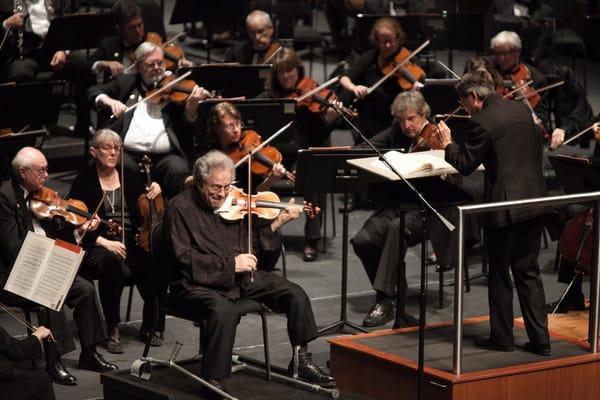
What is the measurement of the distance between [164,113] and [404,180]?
2.90m

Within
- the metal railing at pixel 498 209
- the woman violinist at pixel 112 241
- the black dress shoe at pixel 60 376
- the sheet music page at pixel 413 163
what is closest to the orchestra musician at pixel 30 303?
the black dress shoe at pixel 60 376

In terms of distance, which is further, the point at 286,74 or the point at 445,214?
the point at 286,74

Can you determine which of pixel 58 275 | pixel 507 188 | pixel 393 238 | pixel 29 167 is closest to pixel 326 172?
pixel 393 238

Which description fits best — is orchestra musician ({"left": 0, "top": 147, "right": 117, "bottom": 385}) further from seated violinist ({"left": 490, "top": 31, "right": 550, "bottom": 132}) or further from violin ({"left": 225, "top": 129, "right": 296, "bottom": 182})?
seated violinist ({"left": 490, "top": 31, "right": 550, "bottom": 132})

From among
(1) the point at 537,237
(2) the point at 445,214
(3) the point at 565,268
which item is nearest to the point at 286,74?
(2) the point at 445,214

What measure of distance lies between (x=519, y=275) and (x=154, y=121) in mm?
2791

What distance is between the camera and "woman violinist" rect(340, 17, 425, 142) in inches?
315

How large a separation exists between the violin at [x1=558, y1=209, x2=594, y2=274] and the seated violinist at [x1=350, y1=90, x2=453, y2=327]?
61 cm

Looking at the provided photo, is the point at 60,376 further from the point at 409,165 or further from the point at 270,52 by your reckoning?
the point at 270,52

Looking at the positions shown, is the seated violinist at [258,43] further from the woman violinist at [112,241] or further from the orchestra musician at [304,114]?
the woman violinist at [112,241]

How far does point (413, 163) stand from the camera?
5.19 m

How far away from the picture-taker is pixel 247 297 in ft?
18.6

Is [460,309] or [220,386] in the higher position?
[460,309]

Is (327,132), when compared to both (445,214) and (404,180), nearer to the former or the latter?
(445,214)
